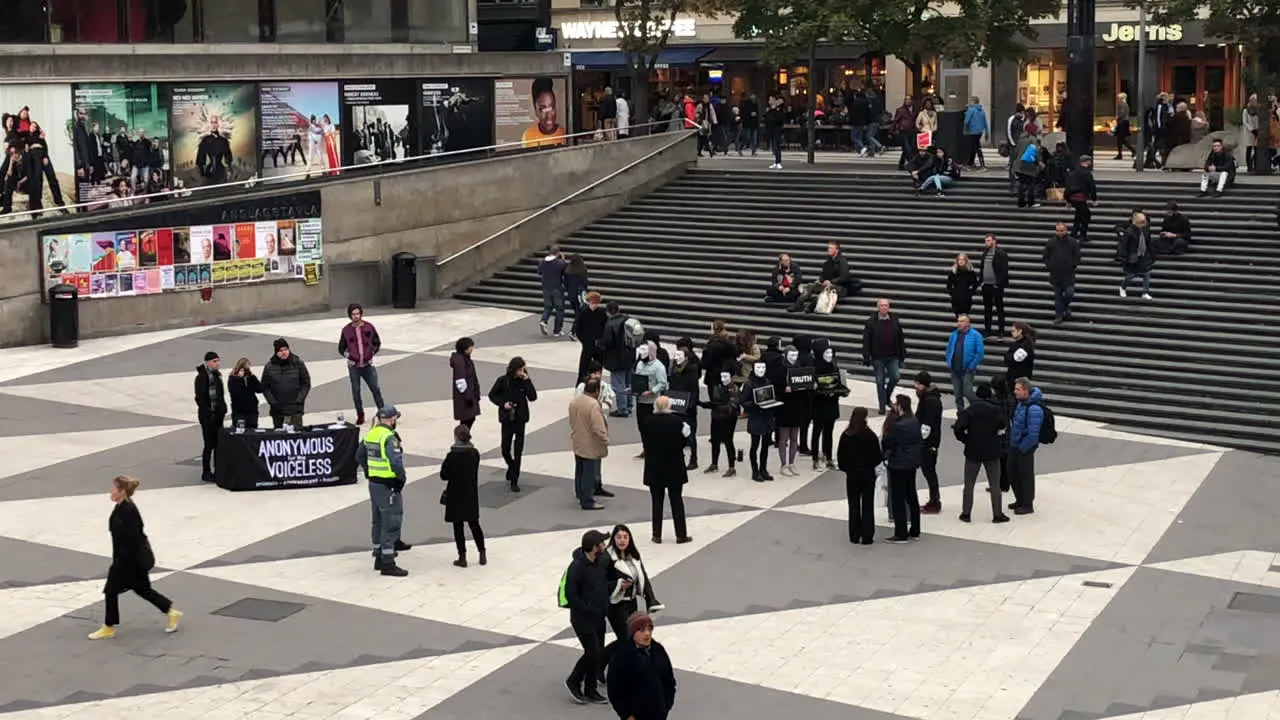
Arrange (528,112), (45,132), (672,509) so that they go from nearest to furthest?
(672,509) → (45,132) → (528,112)

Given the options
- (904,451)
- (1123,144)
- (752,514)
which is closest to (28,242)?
(752,514)

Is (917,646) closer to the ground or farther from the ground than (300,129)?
closer to the ground

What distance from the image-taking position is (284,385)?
20562mm

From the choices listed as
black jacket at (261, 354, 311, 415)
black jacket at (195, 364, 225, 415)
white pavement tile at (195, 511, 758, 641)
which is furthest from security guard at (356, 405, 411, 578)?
black jacket at (261, 354, 311, 415)

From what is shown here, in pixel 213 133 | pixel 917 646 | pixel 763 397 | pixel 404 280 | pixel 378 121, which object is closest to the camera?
pixel 917 646

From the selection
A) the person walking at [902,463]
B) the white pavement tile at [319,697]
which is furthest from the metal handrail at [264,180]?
the white pavement tile at [319,697]

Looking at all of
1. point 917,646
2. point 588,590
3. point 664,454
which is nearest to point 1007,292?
point 664,454

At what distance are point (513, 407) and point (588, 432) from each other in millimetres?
1431

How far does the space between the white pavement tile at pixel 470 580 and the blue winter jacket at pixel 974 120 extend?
63.0 ft

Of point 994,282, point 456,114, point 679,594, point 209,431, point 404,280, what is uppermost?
point 456,114

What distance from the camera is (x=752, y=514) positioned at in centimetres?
1917

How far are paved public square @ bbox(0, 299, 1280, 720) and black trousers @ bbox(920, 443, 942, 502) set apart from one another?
265 mm

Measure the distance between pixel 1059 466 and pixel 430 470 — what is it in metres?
7.24

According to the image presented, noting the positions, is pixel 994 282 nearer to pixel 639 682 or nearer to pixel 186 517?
pixel 186 517
